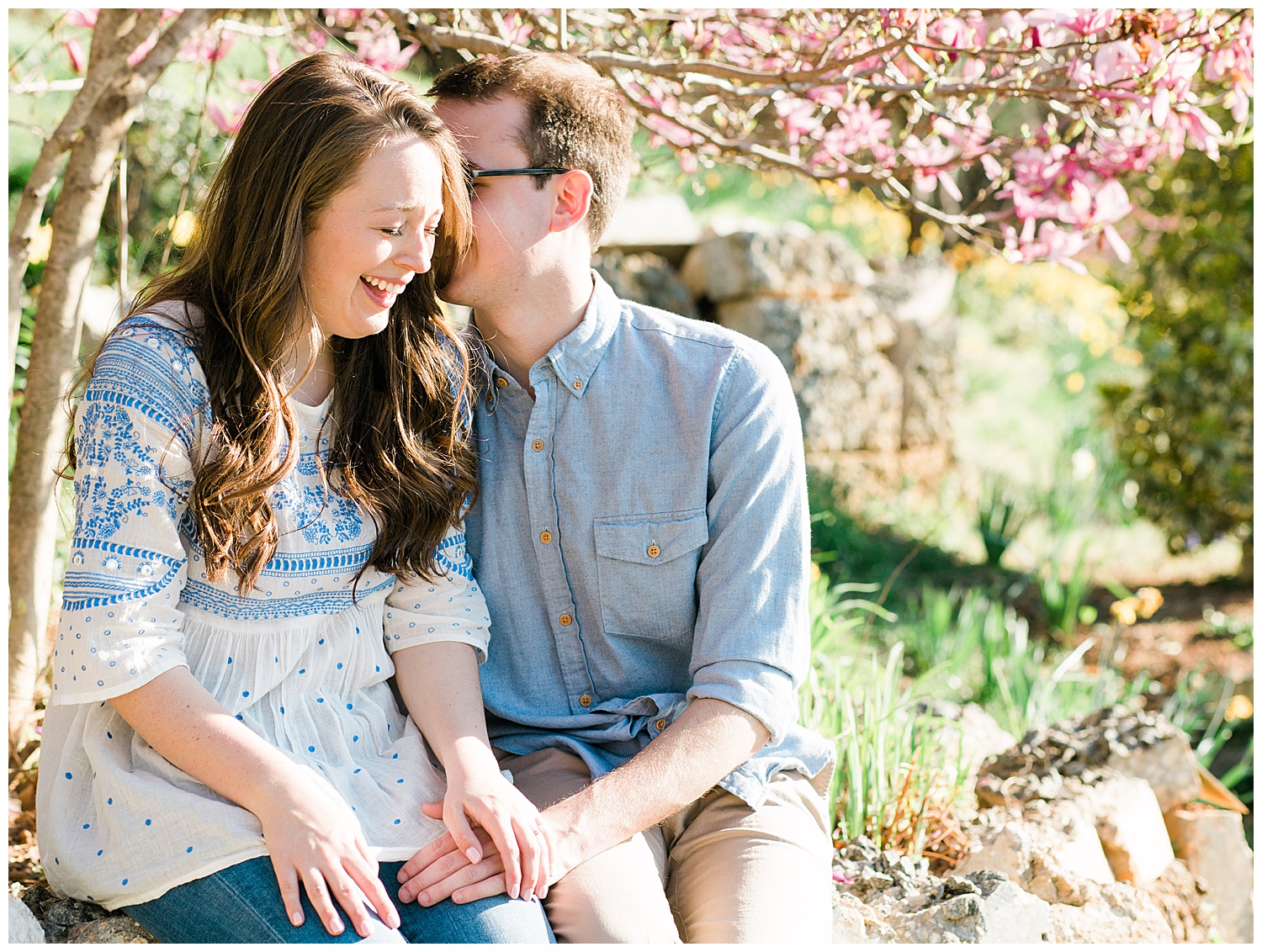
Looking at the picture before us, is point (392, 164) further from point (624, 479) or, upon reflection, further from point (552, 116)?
point (624, 479)

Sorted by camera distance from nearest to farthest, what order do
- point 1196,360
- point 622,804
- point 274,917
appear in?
point 274,917 < point 622,804 < point 1196,360

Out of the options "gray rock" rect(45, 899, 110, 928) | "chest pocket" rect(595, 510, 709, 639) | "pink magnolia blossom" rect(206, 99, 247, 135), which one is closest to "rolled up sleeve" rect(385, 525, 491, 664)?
"chest pocket" rect(595, 510, 709, 639)

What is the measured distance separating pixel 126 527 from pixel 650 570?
0.83 meters

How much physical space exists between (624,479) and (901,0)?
111 centimetres

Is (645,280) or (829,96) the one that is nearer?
(829,96)

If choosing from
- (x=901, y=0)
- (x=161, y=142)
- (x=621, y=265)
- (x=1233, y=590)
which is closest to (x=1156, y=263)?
(x=1233, y=590)

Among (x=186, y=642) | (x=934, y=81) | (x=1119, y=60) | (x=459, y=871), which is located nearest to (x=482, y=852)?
(x=459, y=871)

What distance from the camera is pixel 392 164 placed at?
5.61 feet

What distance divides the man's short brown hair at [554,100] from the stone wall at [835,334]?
337 cm

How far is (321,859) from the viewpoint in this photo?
1511 millimetres

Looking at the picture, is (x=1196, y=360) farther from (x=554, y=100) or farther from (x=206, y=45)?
(x=206, y=45)

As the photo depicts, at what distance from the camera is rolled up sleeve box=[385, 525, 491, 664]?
74.2 inches

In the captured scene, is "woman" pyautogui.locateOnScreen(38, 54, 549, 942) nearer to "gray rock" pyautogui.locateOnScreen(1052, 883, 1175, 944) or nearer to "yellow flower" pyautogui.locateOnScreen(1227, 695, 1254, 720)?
"gray rock" pyautogui.locateOnScreen(1052, 883, 1175, 944)

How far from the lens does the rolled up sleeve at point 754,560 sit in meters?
1.86
